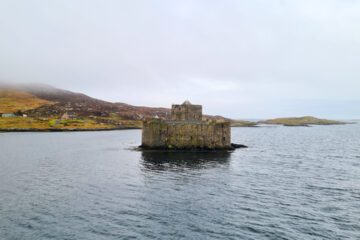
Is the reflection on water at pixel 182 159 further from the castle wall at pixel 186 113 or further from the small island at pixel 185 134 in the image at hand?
the castle wall at pixel 186 113

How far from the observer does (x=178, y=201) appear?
2928cm

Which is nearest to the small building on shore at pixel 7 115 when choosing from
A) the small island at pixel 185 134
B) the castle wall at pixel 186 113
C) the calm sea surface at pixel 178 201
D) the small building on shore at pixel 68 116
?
the small building on shore at pixel 68 116

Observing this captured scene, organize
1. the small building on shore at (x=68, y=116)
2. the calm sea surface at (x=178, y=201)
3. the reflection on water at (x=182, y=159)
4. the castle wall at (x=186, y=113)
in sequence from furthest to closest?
the small building on shore at (x=68, y=116), the castle wall at (x=186, y=113), the reflection on water at (x=182, y=159), the calm sea surface at (x=178, y=201)

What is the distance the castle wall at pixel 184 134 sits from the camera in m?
67.6

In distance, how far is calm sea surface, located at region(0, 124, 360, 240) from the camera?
22172 millimetres

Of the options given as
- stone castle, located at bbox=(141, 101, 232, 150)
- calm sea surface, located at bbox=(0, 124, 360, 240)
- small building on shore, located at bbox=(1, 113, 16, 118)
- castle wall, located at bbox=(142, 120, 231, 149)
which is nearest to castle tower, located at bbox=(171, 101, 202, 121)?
stone castle, located at bbox=(141, 101, 232, 150)

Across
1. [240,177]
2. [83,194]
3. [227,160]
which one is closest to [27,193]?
[83,194]

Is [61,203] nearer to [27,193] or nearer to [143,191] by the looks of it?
[27,193]

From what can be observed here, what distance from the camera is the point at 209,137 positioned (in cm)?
6806

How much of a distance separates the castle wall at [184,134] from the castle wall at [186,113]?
3.01 m

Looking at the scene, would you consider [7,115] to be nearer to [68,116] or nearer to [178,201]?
[68,116]

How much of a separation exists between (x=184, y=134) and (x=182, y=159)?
1160 centimetres

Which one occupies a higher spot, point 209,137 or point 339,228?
point 209,137

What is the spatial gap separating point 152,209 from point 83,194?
8.79 metres
